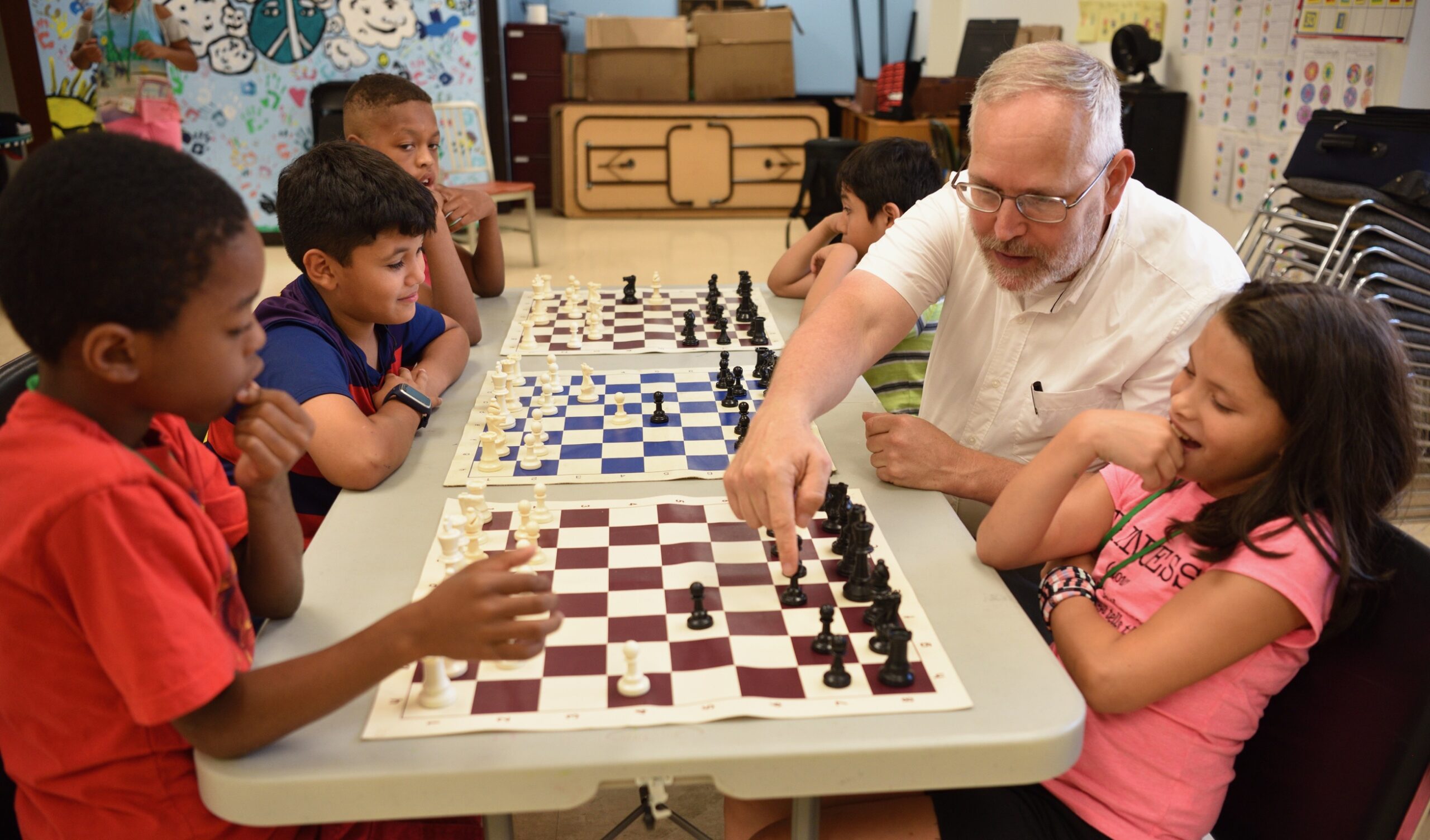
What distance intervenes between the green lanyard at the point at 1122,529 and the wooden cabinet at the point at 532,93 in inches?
277

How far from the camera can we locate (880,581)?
1.23 m

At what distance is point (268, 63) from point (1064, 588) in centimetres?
640

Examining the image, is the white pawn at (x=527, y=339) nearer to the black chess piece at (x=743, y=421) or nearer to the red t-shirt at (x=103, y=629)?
the black chess piece at (x=743, y=421)

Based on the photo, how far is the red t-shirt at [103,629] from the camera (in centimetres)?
90

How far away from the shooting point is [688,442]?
5.68ft

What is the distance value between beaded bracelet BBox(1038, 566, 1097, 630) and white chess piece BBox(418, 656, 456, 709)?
2.36 ft

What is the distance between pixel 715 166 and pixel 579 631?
6898mm

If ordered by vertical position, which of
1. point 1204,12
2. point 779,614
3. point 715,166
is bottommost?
point 715,166

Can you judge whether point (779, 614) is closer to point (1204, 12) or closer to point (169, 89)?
point (1204, 12)

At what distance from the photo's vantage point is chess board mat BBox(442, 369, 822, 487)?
160 centimetres

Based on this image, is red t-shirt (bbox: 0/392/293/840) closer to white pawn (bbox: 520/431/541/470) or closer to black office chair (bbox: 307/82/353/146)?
white pawn (bbox: 520/431/541/470)

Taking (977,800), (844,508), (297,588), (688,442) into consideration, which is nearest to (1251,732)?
(977,800)

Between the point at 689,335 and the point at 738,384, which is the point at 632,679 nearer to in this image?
the point at 738,384

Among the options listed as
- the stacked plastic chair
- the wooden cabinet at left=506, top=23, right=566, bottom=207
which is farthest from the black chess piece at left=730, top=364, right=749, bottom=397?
the wooden cabinet at left=506, top=23, right=566, bottom=207
